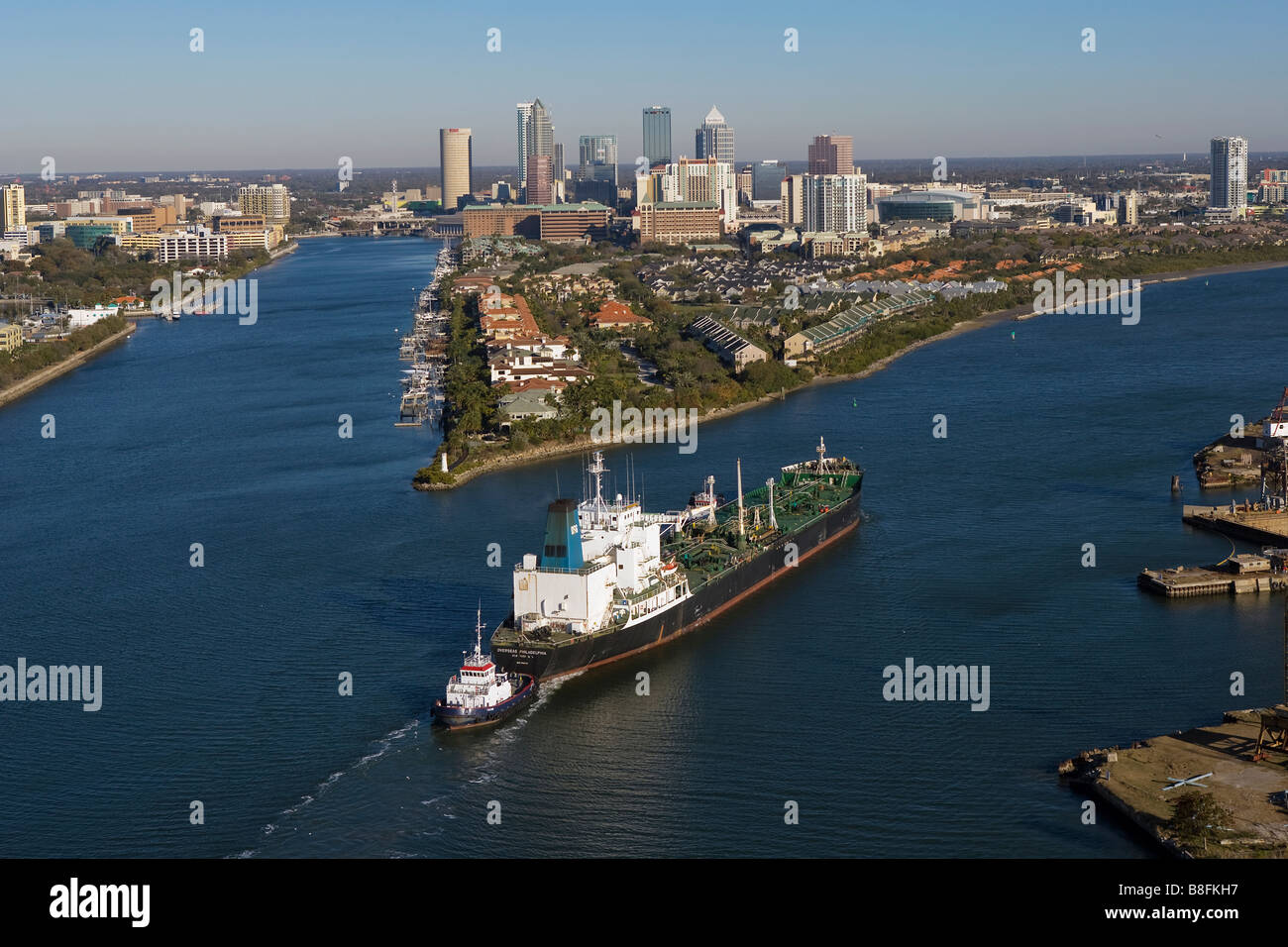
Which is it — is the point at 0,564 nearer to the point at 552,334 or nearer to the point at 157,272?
the point at 552,334

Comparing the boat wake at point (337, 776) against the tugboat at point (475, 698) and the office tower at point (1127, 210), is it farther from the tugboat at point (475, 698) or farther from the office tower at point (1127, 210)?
the office tower at point (1127, 210)

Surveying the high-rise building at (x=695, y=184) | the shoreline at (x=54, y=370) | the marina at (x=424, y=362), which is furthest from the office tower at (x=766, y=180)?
the shoreline at (x=54, y=370)

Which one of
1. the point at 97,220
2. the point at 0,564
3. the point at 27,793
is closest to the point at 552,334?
the point at 0,564

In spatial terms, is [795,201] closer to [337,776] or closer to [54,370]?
[54,370]

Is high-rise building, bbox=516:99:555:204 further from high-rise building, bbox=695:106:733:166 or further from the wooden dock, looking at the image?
the wooden dock

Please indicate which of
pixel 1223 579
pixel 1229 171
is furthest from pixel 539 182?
pixel 1223 579

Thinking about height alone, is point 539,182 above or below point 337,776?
above
